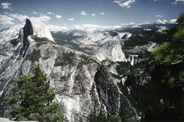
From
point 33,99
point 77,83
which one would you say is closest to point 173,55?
point 33,99

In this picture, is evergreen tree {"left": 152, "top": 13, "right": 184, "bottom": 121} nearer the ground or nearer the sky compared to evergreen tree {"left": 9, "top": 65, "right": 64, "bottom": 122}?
nearer the sky

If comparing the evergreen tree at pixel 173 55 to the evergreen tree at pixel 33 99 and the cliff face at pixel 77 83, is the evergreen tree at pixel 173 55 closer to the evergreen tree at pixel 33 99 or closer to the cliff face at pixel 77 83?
the evergreen tree at pixel 33 99

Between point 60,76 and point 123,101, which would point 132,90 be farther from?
point 60,76

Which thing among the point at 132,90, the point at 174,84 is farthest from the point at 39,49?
the point at 174,84

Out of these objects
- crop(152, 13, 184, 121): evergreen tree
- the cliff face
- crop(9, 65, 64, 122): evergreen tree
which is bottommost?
the cliff face

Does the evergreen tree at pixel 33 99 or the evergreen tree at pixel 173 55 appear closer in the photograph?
the evergreen tree at pixel 173 55

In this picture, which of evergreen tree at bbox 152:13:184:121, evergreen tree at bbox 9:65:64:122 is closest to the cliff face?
evergreen tree at bbox 9:65:64:122

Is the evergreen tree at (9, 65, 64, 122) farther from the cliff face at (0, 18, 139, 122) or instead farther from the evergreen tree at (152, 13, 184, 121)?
the cliff face at (0, 18, 139, 122)

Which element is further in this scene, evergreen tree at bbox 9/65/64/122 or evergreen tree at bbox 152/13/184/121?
evergreen tree at bbox 9/65/64/122

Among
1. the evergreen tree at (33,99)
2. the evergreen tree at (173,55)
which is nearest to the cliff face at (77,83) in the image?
the evergreen tree at (33,99)

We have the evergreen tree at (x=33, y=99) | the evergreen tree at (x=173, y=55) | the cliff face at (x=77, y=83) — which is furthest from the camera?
the cliff face at (x=77, y=83)
